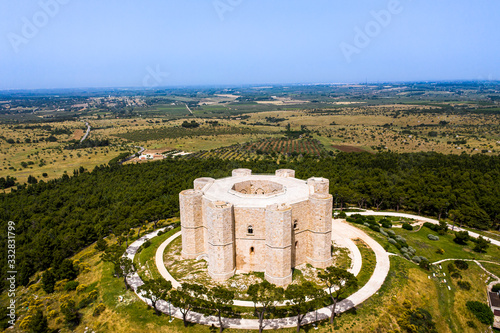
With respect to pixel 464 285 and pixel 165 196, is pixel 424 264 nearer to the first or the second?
pixel 464 285

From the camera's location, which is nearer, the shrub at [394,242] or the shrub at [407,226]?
the shrub at [394,242]

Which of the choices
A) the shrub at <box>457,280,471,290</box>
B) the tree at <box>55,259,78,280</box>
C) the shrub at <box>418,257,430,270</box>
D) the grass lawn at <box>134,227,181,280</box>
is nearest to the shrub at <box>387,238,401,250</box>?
the shrub at <box>418,257,430,270</box>

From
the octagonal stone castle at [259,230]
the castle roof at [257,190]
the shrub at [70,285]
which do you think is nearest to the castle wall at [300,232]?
the octagonal stone castle at [259,230]

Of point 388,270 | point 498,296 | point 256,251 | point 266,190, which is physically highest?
point 266,190

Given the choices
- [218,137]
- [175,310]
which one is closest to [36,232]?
[175,310]

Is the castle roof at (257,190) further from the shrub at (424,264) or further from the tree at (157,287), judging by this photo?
the shrub at (424,264)

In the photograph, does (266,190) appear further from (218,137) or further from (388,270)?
(218,137)
